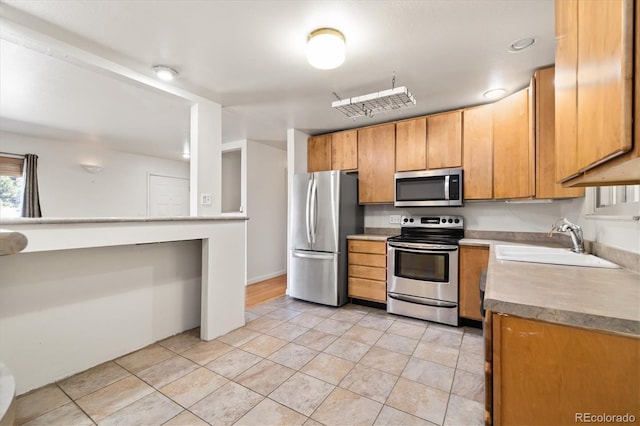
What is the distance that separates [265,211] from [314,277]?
72.7 inches

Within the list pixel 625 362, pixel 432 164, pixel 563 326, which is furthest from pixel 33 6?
pixel 432 164

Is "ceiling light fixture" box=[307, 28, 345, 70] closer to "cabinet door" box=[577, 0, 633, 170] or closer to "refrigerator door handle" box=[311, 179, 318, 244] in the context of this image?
"cabinet door" box=[577, 0, 633, 170]

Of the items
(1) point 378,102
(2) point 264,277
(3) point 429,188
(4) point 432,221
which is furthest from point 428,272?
(2) point 264,277

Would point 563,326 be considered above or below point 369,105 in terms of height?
below

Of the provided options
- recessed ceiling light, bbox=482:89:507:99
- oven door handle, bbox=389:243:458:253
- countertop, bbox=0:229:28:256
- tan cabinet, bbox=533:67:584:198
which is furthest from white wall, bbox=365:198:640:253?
countertop, bbox=0:229:28:256

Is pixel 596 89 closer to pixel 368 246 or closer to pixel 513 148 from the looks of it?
pixel 513 148

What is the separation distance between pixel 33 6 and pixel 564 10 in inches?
104

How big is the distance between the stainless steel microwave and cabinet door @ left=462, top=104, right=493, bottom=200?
0.34ft

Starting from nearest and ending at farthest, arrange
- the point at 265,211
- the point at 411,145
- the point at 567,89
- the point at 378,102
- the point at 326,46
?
the point at 567,89 → the point at 326,46 → the point at 378,102 → the point at 411,145 → the point at 265,211

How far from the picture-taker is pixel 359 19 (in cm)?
169

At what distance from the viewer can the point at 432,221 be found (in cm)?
331

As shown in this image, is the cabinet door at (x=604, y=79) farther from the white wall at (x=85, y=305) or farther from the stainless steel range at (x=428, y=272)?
the white wall at (x=85, y=305)

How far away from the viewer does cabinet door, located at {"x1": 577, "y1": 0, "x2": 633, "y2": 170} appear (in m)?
0.57

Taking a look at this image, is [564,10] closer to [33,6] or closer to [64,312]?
[33,6]
